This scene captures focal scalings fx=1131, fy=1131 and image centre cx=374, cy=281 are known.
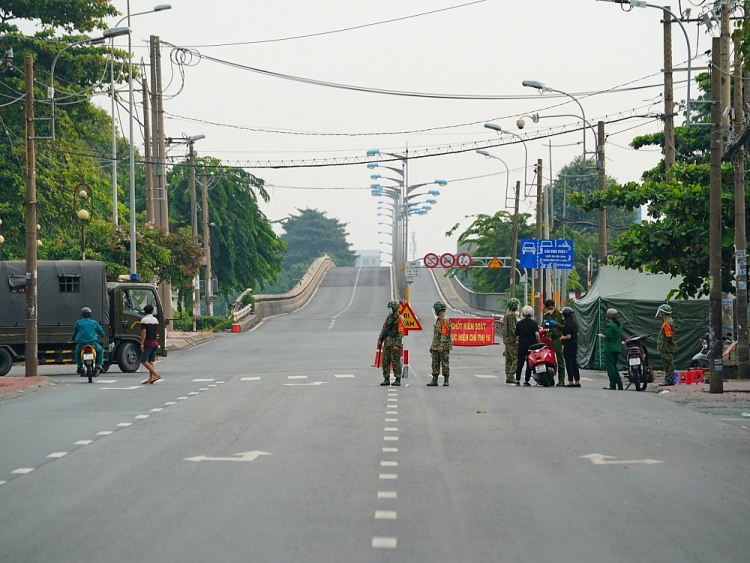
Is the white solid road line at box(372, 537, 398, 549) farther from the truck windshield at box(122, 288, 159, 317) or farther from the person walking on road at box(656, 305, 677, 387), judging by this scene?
the truck windshield at box(122, 288, 159, 317)

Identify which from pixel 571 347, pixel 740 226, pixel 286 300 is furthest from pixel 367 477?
pixel 286 300

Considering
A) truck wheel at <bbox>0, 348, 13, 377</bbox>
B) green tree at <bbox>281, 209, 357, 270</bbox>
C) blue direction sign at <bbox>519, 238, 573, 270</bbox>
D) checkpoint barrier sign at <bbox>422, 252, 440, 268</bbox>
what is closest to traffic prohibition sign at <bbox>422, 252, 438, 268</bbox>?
checkpoint barrier sign at <bbox>422, 252, 440, 268</bbox>

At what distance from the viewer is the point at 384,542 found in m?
7.91

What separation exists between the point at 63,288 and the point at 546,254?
85.3 feet

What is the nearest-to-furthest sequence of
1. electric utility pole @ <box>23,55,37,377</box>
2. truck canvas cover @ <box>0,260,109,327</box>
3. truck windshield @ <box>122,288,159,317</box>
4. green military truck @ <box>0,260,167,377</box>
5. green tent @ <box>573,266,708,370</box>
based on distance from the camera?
electric utility pole @ <box>23,55,37,377</box> < green military truck @ <box>0,260,167,377</box> < green tent @ <box>573,266,708,370</box> < truck canvas cover @ <box>0,260,109,327</box> < truck windshield @ <box>122,288,159,317</box>

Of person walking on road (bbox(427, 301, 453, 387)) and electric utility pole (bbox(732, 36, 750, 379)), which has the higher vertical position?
electric utility pole (bbox(732, 36, 750, 379))

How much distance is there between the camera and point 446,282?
4321 inches

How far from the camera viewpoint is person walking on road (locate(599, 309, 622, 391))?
22906 millimetres

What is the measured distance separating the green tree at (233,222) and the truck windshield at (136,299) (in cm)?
3765

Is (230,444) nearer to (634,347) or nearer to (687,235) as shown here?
(634,347)

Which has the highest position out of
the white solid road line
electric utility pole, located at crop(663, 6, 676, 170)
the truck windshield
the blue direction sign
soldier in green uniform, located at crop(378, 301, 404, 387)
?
electric utility pole, located at crop(663, 6, 676, 170)

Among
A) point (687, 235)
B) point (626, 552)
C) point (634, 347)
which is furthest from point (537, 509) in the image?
point (687, 235)

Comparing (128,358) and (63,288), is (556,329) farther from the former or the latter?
(63,288)

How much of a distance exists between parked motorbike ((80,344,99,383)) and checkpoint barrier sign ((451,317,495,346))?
20.5 metres
